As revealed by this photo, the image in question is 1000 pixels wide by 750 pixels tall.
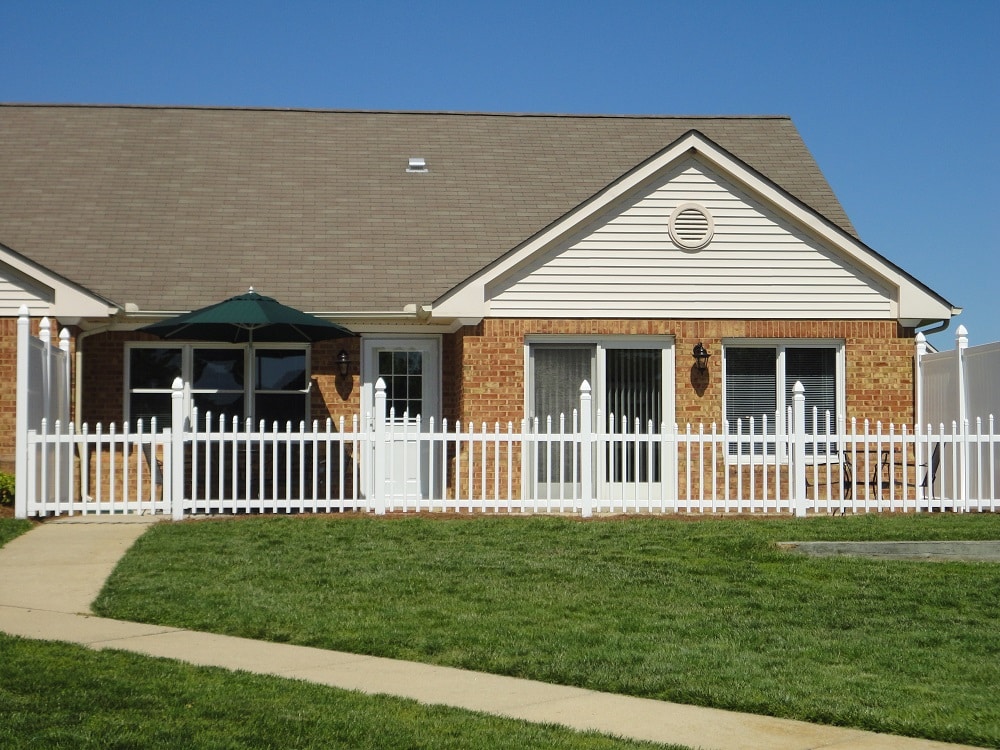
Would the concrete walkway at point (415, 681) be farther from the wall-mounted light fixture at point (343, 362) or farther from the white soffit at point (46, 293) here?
the wall-mounted light fixture at point (343, 362)

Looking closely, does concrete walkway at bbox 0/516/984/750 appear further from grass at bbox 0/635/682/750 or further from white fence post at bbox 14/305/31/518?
white fence post at bbox 14/305/31/518

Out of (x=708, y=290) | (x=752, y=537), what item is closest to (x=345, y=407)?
(x=708, y=290)

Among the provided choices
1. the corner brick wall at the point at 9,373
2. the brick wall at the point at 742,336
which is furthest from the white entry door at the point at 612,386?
the corner brick wall at the point at 9,373

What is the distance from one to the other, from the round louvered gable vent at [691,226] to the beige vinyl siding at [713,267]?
0.08 metres

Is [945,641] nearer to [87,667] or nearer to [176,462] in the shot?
[87,667]

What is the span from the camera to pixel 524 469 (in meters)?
16.5

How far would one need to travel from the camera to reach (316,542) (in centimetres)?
1245

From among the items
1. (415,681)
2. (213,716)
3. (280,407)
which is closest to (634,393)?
(280,407)

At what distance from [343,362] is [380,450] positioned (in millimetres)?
3459

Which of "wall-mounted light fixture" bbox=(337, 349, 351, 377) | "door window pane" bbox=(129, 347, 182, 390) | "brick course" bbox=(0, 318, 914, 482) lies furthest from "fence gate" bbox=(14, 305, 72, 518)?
"wall-mounted light fixture" bbox=(337, 349, 351, 377)

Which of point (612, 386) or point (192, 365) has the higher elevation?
point (192, 365)

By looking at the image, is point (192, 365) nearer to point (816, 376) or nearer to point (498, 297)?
point (498, 297)

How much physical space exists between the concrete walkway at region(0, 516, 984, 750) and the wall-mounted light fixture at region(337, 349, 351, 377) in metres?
7.10

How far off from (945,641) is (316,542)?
5.98m
